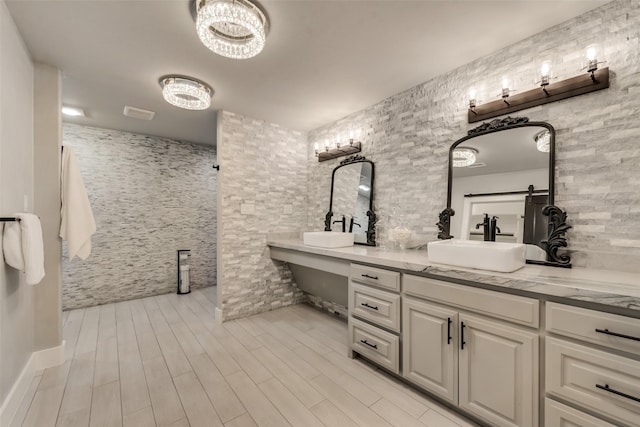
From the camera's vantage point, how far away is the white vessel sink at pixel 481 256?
1.50 m

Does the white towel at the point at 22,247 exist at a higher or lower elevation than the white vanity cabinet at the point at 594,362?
higher

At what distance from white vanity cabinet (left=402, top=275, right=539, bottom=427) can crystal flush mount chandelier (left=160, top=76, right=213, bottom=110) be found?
8.21 feet

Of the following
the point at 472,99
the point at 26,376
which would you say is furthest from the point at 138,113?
the point at 472,99

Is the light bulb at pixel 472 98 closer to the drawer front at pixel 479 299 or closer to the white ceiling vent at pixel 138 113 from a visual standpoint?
the drawer front at pixel 479 299

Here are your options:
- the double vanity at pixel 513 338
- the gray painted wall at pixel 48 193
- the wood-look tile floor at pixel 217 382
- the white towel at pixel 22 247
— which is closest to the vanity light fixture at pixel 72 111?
the gray painted wall at pixel 48 193

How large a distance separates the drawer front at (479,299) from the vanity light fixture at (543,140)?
1109mm

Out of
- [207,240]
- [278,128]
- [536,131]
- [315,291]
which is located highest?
[278,128]

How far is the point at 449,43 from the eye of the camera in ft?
6.30

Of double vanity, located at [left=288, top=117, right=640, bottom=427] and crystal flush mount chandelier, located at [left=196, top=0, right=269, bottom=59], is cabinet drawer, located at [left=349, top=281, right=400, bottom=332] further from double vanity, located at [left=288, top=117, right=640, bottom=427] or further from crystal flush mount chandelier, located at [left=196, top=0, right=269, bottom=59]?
crystal flush mount chandelier, located at [left=196, top=0, right=269, bottom=59]

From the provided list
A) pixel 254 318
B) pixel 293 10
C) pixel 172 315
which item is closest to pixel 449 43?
pixel 293 10

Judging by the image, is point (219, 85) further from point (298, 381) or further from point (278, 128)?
point (298, 381)

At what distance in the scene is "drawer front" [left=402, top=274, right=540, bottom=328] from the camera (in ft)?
4.37

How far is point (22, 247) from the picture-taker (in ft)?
5.12

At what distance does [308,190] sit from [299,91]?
1568mm
